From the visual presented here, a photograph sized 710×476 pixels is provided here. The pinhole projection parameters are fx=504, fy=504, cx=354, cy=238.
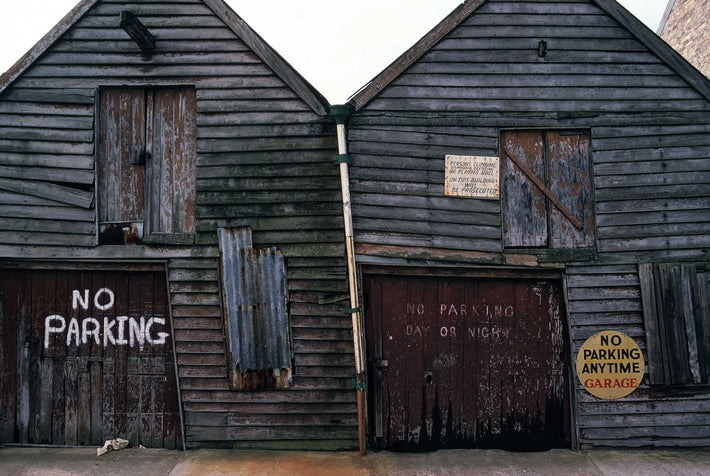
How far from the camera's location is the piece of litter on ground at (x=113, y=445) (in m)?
6.01

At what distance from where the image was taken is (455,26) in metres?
6.16

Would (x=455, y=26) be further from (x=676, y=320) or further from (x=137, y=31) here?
(x=676, y=320)

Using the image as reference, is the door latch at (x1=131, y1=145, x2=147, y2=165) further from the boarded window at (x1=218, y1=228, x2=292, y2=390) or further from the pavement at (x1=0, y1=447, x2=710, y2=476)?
the pavement at (x1=0, y1=447, x2=710, y2=476)

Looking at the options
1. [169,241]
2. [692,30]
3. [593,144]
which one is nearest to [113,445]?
[169,241]

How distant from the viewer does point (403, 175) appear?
6125 mm

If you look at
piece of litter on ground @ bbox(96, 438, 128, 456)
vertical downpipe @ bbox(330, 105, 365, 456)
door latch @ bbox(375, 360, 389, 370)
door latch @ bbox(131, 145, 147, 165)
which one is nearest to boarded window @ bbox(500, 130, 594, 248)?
vertical downpipe @ bbox(330, 105, 365, 456)

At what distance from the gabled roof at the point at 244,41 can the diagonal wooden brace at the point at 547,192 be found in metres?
2.41

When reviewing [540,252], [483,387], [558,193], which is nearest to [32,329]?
[483,387]

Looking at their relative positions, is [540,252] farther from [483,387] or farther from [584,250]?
[483,387]

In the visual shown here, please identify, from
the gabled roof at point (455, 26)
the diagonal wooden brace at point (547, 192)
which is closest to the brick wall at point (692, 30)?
the gabled roof at point (455, 26)

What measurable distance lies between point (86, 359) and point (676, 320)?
7.18m

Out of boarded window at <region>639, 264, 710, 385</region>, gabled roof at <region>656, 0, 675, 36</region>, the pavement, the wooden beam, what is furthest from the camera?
gabled roof at <region>656, 0, 675, 36</region>

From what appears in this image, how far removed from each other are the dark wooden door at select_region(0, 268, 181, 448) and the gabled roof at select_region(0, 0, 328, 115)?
256 centimetres

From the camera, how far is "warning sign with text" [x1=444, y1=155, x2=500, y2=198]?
6113 millimetres
